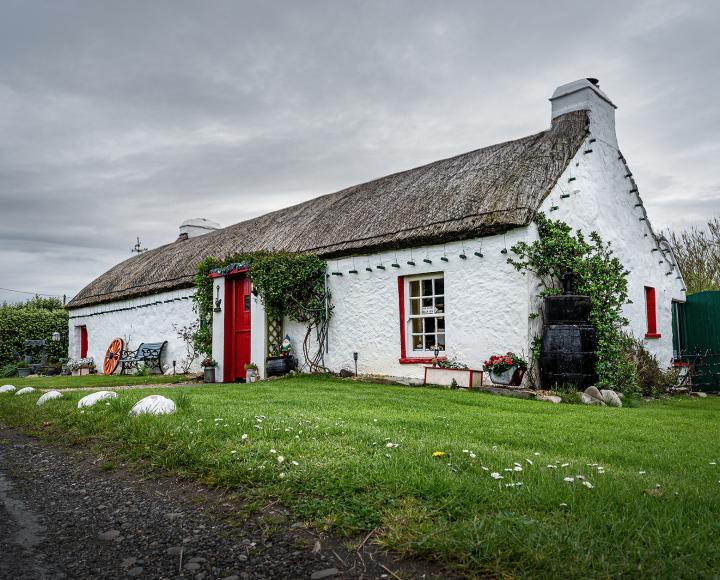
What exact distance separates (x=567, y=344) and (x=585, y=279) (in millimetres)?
1413

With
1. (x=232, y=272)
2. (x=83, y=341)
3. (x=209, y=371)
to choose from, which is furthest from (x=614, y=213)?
(x=83, y=341)

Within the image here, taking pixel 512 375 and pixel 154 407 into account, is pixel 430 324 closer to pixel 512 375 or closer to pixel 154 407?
pixel 512 375

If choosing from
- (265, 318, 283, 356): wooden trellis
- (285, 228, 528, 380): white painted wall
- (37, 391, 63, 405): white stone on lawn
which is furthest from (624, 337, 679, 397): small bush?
(37, 391, 63, 405): white stone on lawn

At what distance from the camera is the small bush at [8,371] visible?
19.7 meters

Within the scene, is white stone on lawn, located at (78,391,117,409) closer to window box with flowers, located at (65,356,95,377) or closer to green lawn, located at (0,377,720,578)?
green lawn, located at (0,377,720,578)

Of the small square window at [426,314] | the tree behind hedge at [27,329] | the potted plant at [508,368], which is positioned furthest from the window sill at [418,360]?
the tree behind hedge at [27,329]

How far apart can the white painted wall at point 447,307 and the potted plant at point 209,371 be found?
210 centimetres

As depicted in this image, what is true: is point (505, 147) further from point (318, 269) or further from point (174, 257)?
point (174, 257)

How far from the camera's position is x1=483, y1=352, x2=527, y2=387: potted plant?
8.65m

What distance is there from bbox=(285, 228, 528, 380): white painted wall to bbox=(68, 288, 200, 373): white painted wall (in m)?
5.22

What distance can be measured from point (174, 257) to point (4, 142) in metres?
7.63

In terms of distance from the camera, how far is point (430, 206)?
10703 millimetres

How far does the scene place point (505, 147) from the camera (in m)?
11.8

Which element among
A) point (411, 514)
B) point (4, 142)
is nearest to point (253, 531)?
point (411, 514)
